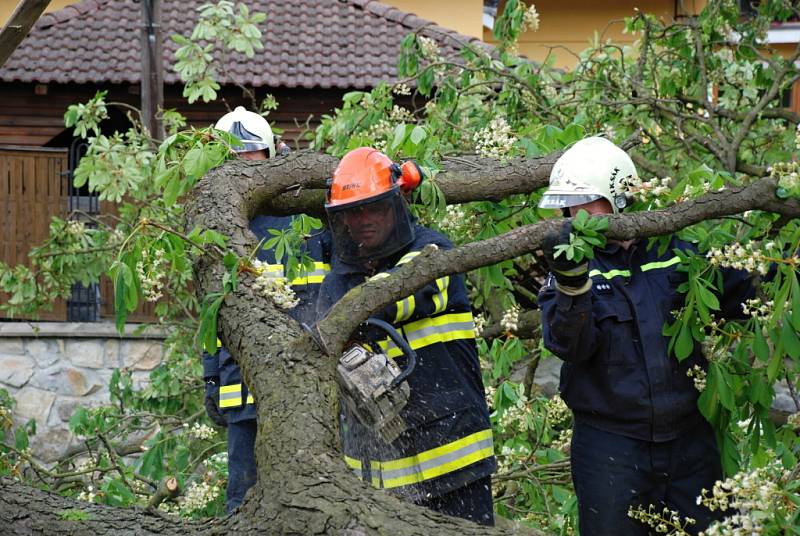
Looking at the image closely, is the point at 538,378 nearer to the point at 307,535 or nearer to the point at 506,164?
the point at 506,164

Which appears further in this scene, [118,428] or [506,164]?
[118,428]

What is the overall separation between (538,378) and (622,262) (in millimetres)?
5011

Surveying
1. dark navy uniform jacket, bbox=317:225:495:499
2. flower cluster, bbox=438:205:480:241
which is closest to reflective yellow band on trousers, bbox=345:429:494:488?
dark navy uniform jacket, bbox=317:225:495:499

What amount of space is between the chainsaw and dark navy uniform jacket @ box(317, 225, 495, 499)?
241 millimetres

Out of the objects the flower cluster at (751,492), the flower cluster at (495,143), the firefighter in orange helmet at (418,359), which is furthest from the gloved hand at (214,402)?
the flower cluster at (751,492)

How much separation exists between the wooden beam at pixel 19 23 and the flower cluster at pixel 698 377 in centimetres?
251

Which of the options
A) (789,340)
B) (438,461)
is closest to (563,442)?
(438,461)

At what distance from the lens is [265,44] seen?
14602 millimetres

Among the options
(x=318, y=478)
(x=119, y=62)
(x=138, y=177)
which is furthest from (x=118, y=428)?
(x=119, y=62)

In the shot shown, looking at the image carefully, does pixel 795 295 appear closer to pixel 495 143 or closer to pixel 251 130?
pixel 495 143

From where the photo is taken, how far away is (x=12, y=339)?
35.6 feet

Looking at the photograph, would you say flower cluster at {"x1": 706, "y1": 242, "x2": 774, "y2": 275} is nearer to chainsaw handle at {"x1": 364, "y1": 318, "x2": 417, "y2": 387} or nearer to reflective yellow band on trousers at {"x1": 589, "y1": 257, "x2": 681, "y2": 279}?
→ reflective yellow band on trousers at {"x1": 589, "y1": 257, "x2": 681, "y2": 279}

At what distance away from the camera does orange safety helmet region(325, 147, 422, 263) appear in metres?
4.31

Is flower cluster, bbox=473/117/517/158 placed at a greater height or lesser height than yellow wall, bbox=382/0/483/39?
lesser
